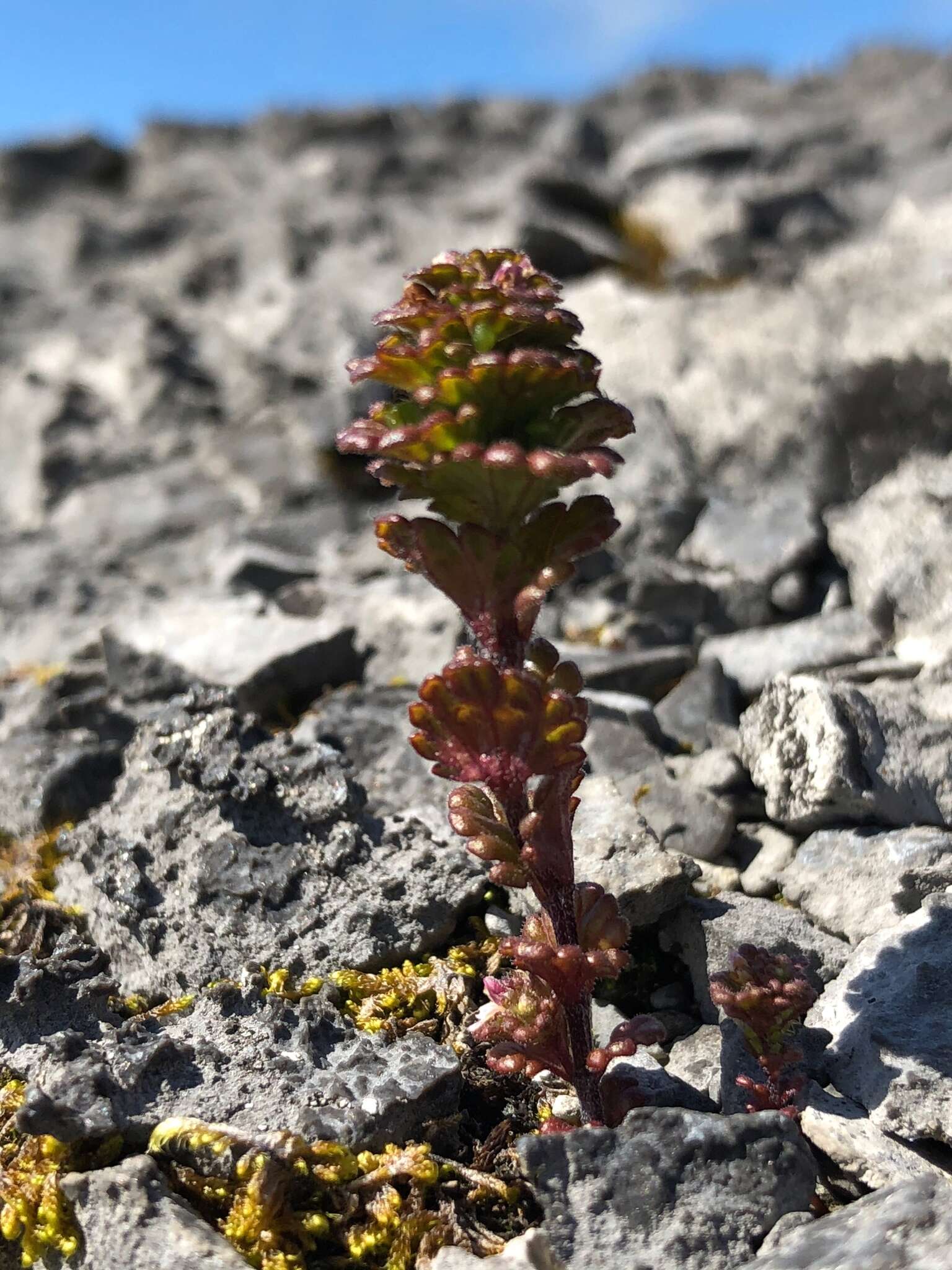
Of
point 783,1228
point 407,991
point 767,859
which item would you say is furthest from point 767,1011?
point 407,991

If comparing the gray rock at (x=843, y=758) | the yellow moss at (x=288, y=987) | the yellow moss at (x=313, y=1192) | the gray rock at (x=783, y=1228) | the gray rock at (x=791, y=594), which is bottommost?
the gray rock at (x=783, y=1228)

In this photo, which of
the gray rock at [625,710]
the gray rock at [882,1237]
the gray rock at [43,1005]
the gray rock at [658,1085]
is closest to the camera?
the gray rock at [882,1237]

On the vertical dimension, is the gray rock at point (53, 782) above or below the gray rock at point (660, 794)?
above

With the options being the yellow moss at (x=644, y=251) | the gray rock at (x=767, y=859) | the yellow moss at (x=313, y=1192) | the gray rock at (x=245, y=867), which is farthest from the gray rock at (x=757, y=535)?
the yellow moss at (x=644, y=251)

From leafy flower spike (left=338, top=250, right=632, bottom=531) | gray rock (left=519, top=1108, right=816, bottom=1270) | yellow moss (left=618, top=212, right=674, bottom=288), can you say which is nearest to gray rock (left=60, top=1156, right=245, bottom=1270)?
gray rock (left=519, top=1108, right=816, bottom=1270)

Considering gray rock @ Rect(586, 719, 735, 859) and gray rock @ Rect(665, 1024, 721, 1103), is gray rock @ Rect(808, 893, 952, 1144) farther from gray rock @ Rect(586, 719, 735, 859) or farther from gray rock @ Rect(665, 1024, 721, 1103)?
gray rock @ Rect(586, 719, 735, 859)

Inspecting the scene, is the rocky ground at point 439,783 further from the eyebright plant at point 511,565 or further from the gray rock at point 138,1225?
the eyebright plant at point 511,565

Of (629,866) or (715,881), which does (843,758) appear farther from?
(629,866)
